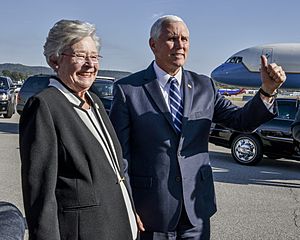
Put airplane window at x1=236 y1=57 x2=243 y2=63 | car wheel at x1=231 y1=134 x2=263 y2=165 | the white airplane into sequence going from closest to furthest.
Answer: car wheel at x1=231 y1=134 x2=263 y2=165, the white airplane, airplane window at x1=236 y1=57 x2=243 y2=63

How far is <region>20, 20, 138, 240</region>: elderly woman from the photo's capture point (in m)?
1.93

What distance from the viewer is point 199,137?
2711mm

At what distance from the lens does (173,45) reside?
2.62 metres

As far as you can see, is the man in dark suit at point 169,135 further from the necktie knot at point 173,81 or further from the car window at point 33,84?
the car window at point 33,84

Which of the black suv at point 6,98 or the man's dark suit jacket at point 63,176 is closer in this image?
the man's dark suit jacket at point 63,176

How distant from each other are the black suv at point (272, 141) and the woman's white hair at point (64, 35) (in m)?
7.64

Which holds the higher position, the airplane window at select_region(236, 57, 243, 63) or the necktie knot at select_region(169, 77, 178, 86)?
the necktie knot at select_region(169, 77, 178, 86)

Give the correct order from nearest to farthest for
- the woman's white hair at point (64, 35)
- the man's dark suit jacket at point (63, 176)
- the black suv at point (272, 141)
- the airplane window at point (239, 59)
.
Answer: the man's dark suit jacket at point (63, 176) → the woman's white hair at point (64, 35) → the black suv at point (272, 141) → the airplane window at point (239, 59)

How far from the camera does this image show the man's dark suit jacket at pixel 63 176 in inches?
75.8

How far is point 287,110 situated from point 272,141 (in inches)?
31.8

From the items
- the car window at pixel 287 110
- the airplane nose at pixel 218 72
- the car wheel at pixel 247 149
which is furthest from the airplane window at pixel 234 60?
the car wheel at pixel 247 149

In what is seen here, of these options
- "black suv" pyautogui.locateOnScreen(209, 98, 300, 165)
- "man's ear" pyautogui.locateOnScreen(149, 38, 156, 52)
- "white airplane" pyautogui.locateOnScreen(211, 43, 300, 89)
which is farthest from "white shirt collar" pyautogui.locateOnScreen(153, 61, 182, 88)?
"white airplane" pyautogui.locateOnScreen(211, 43, 300, 89)

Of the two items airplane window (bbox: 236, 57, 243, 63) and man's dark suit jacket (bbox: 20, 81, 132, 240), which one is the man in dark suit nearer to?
man's dark suit jacket (bbox: 20, 81, 132, 240)

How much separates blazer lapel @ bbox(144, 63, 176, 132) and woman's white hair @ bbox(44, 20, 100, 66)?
62 cm
